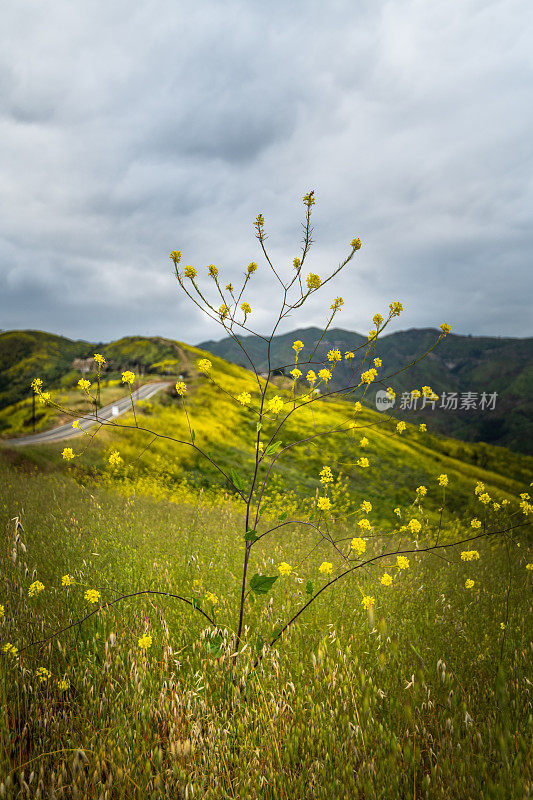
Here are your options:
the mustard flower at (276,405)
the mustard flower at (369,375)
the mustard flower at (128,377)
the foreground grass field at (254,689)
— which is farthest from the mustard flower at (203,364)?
the foreground grass field at (254,689)

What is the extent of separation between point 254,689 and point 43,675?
74.0 inches

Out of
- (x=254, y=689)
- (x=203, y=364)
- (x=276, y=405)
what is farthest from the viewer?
(x=203, y=364)

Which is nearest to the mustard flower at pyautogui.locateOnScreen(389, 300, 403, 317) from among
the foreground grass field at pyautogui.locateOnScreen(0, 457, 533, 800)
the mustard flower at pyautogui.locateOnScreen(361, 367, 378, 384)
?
the mustard flower at pyautogui.locateOnScreen(361, 367, 378, 384)

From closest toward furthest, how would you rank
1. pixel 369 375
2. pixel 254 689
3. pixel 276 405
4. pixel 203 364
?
pixel 254 689 → pixel 276 405 → pixel 203 364 → pixel 369 375

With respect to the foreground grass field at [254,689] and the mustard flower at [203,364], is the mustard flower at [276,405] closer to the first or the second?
the mustard flower at [203,364]

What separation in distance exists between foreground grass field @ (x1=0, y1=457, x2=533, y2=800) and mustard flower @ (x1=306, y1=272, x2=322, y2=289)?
2.82m

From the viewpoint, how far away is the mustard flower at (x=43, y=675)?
3.05 meters

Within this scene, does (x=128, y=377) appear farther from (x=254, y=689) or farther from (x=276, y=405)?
(x=254, y=689)

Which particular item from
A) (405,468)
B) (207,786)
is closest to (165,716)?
(207,786)

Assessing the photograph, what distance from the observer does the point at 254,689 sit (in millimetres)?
3125

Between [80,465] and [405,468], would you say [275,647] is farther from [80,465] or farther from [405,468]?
[405,468]

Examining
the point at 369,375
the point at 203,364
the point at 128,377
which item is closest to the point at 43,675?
the point at 128,377

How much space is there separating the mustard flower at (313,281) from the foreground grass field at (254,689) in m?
2.82

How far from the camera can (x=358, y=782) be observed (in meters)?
2.17
